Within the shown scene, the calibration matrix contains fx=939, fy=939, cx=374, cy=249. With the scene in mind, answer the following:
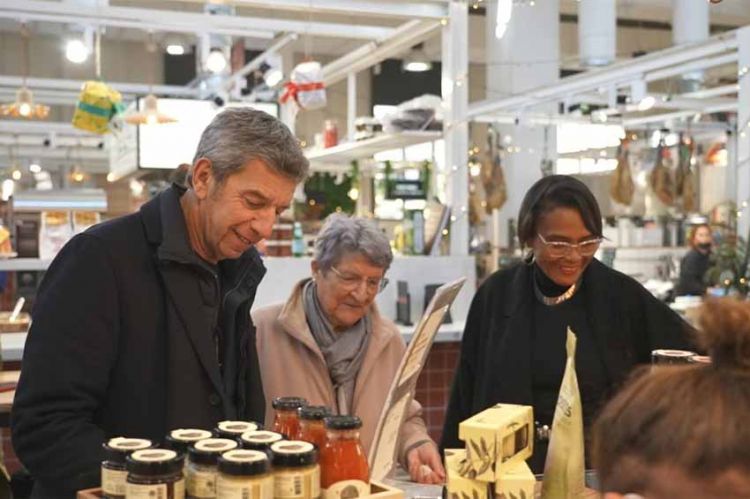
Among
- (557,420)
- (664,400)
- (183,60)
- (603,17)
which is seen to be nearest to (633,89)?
(603,17)

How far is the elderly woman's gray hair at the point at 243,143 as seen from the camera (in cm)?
213

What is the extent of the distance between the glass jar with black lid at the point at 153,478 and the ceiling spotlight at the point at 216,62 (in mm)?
7457

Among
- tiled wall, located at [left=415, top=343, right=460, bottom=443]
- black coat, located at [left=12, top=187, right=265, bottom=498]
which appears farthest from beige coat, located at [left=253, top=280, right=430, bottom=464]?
tiled wall, located at [left=415, top=343, right=460, bottom=443]

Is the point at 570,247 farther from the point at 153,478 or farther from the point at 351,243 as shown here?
the point at 153,478

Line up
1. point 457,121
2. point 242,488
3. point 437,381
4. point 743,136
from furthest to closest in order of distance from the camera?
point 457,121 → point 743,136 → point 437,381 → point 242,488

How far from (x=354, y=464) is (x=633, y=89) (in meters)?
7.22

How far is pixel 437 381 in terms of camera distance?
5398 millimetres

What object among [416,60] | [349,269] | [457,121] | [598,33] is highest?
[416,60]

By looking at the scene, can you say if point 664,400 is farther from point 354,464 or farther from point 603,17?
point 603,17

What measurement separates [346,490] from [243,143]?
0.89m

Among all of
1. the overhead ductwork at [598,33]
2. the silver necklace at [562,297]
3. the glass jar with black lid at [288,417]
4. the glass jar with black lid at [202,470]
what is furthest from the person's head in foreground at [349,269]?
the overhead ductwork at [598,33]

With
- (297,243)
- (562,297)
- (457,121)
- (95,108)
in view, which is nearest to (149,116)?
(95,108)

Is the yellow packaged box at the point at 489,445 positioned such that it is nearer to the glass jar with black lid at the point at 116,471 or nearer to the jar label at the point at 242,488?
the jar label at the point at 242,488

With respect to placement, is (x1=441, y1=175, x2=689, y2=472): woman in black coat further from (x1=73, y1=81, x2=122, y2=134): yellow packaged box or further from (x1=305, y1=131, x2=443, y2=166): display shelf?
(x1=73, y1=81, x2=122, y2=134): yellow packaged box
